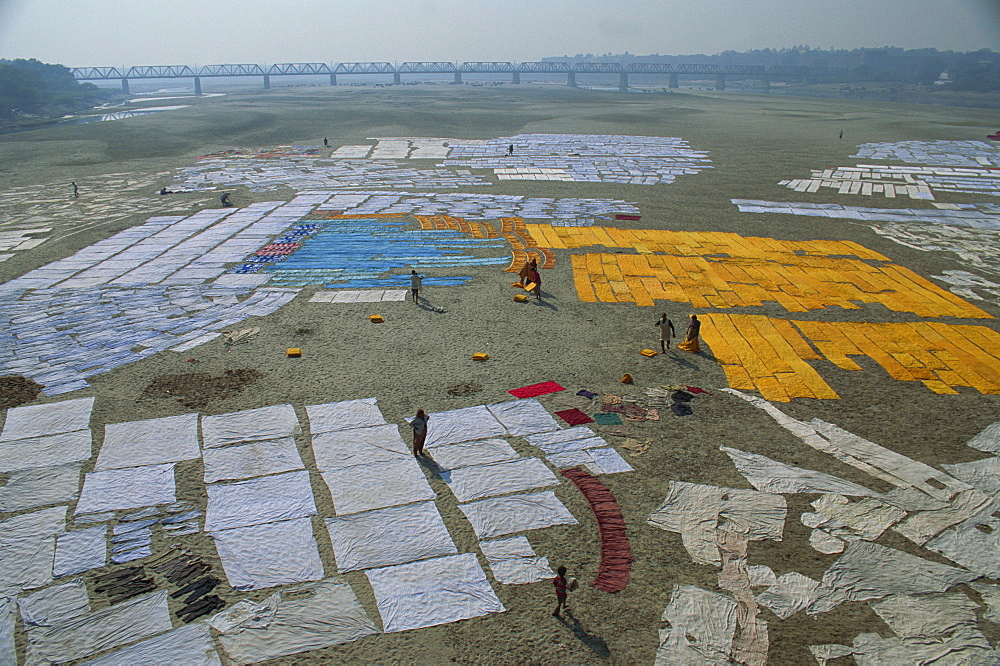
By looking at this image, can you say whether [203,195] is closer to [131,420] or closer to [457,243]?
[457,243]

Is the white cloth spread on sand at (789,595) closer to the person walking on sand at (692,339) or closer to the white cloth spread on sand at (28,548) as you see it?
the person walking on sand at (692,339)

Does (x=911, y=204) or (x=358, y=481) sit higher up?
(x=911, y=204)

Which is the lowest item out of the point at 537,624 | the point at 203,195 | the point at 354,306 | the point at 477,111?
the point at 537,624

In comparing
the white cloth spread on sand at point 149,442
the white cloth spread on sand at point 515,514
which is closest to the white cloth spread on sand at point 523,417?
the white cloth spread on sand at point 515,514

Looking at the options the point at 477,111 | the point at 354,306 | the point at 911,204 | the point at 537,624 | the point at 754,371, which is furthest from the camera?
the point at 477,111

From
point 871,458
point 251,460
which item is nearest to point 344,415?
point 251,460

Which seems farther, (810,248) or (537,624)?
(810,248)

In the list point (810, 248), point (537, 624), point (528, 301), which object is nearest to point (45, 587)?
point (537, 624)
